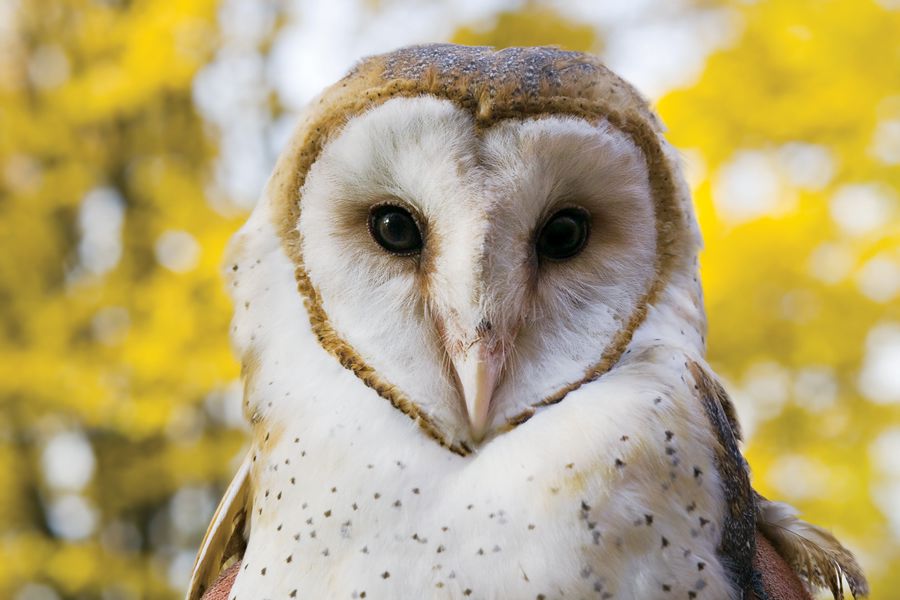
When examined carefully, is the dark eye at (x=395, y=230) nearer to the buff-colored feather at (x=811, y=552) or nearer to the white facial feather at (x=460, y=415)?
the white facial feather at (x=460, y=415)

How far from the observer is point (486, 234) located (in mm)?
753

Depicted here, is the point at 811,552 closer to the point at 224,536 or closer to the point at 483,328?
the point at 483,328

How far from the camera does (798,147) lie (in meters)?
2.54

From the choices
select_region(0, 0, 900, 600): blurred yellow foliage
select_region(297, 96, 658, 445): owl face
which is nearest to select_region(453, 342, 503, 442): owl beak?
select_region(297, 96, 658, 445): owl face

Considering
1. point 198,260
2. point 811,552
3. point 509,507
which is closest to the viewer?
point 509,507

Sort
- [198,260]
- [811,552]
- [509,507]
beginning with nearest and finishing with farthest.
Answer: [509,507] < [811,552] < [198,260]

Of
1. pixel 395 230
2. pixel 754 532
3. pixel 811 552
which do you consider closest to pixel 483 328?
pixel 395 230

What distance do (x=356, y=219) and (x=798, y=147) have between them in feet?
6.93

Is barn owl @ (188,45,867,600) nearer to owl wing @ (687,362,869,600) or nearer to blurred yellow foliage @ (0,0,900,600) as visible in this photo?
owl wing @ (687,362,869,600)

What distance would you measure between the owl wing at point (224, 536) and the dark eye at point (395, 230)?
1.00 ft

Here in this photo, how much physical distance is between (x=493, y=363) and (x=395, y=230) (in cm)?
17

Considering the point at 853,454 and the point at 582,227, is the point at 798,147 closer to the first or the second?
the point at 853,454

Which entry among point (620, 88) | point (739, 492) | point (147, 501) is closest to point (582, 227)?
point (620, 88)

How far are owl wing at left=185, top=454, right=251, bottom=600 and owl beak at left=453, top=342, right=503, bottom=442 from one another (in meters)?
0.30
